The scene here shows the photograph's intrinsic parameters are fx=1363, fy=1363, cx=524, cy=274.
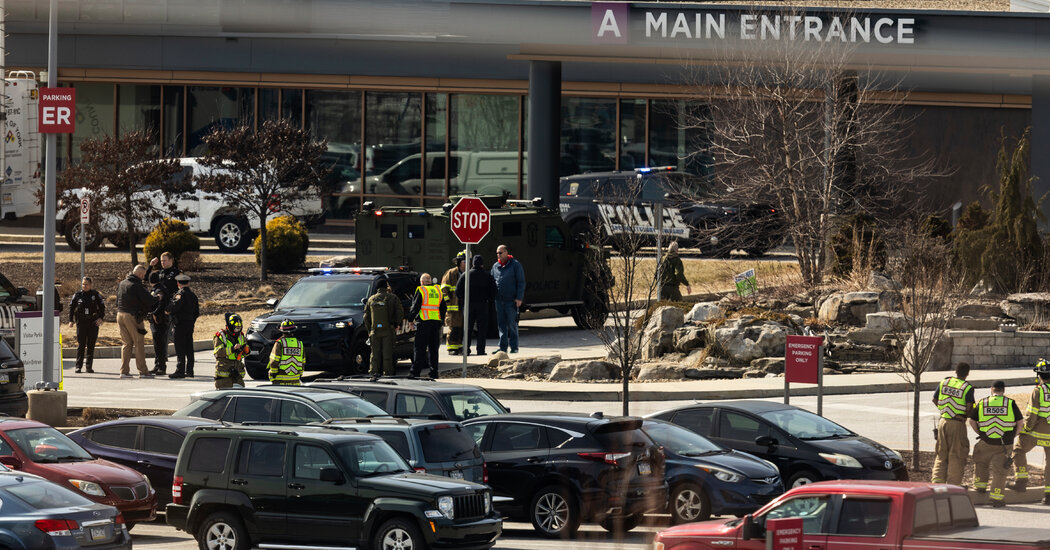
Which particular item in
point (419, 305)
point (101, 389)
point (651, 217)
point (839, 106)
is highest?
point (839, 106)

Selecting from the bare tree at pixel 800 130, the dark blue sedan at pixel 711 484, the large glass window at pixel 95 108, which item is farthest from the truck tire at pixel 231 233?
the dark blue sedan at pixel 711 484

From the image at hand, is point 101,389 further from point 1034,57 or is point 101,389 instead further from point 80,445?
point 1034,57

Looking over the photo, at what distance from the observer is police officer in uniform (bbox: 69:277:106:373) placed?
23.1 metres

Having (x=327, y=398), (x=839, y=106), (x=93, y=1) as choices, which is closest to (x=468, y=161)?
(x=839, y=106)

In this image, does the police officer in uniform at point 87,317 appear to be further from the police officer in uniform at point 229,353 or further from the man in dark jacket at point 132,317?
the police officer in uniform at point 229,353

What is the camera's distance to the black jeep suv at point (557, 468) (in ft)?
41.3

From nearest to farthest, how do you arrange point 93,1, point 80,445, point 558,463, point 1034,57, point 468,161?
point 1034,57 < point 93,1 < point 558,463 < point 80,445 < point 468,161

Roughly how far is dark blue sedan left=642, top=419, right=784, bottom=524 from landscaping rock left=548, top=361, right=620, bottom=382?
28.0ft

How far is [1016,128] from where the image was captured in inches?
1587

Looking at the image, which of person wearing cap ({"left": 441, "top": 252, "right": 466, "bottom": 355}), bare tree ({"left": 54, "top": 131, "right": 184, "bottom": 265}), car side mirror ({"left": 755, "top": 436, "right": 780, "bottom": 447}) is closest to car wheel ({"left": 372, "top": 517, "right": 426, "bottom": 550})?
car side mirror ({"left": 755, "top": 436, "right": 780, "bottom": 447})

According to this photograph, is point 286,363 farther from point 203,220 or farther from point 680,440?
point 203,220

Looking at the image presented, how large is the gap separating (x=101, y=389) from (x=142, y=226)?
13.0m

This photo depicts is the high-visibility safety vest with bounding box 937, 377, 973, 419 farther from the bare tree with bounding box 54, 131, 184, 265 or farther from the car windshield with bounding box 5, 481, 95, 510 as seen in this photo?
the bare tree with bounding box 54, 131, 184, 265

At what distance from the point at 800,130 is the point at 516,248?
6.73 m
